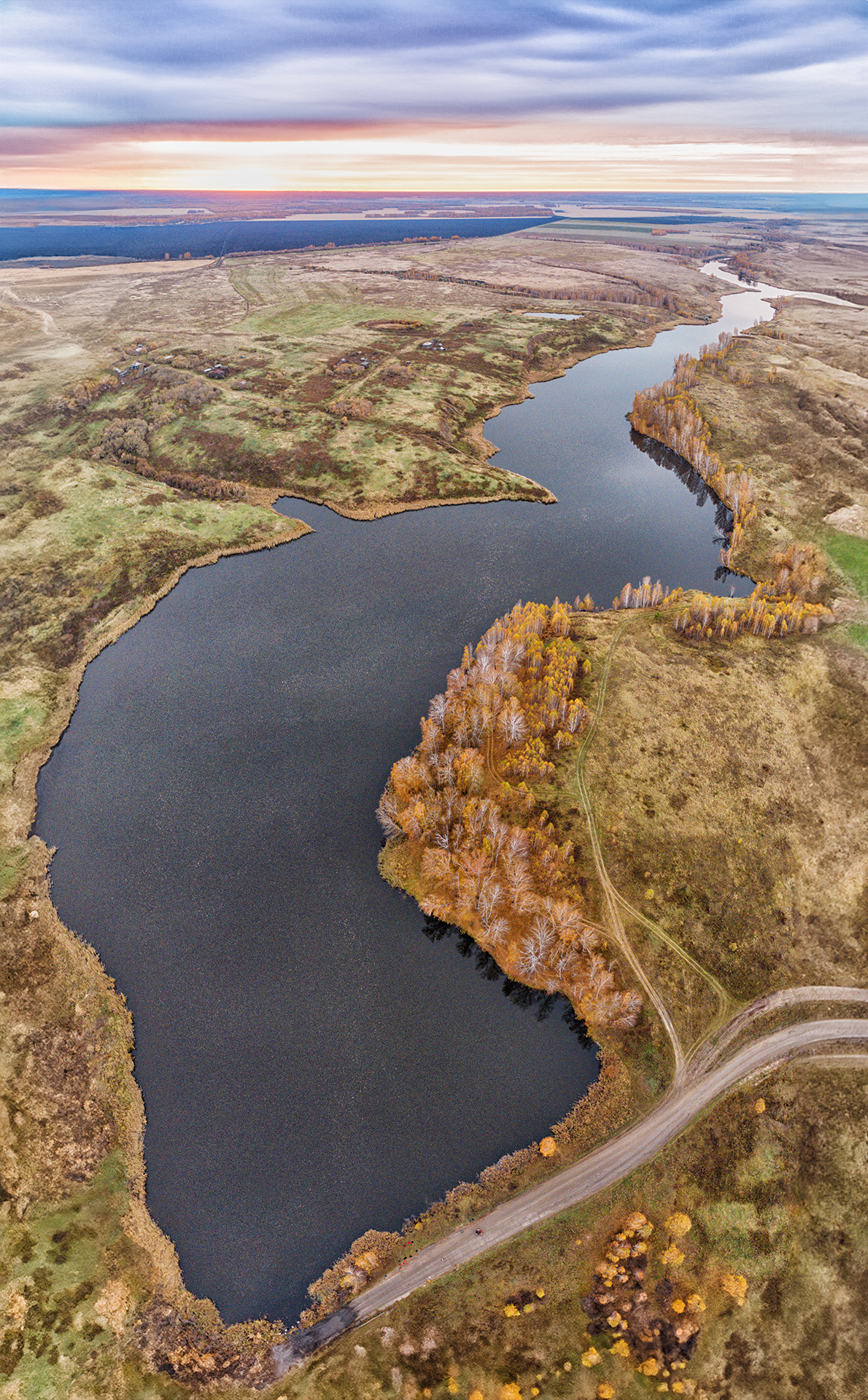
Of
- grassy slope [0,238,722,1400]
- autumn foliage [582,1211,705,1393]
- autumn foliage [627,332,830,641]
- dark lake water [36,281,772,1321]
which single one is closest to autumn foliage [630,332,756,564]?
autumn foliage [627,332,830,641]

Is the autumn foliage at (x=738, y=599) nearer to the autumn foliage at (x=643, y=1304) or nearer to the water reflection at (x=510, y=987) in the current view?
the water reflection at (x=510, y=987)

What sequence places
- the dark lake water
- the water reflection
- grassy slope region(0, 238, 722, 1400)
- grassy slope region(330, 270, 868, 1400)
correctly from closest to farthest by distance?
grassy slope region(330, 270, 868, 1400) → grassy slope region(0, 238, 722, 1400) → the dark lake water → the water reflection

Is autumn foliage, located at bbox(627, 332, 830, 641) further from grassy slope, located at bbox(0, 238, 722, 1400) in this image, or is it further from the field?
grassy slope, located at bbox(0, 238, 722, 1400)

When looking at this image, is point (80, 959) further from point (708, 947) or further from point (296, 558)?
point (296, 558)

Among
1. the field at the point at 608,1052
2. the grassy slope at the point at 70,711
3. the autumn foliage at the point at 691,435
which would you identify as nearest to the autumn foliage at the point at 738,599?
the autumn foliage at the point at 691,435

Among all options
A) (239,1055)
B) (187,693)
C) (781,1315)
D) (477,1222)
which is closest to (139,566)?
(187,693)

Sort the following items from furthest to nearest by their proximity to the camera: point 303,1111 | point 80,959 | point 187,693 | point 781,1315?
point 187,693 < point 80,959 < point 303,1111 < point 781,1315
